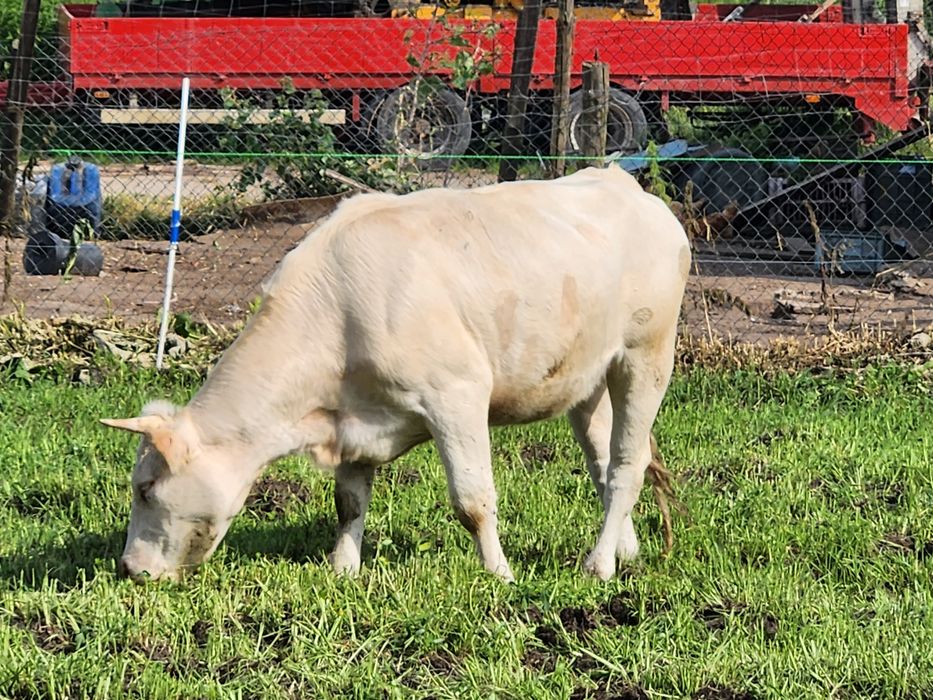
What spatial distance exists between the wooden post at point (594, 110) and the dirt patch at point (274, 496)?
3722 mm

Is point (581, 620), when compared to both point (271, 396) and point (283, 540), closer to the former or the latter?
point (271, 396)

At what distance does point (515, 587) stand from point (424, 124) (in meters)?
9.52

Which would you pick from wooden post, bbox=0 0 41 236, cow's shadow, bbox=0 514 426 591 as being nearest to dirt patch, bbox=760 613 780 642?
cow's shadow, bbox=0 514 426 591

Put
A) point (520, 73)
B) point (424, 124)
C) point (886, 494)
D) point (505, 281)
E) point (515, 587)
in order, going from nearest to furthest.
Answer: point (515, 587)
point (505, 281)
point (886, 494)
point (520, 73)
point (424, 124)

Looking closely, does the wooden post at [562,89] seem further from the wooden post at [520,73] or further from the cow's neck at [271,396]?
the cow's neck at [271,396]

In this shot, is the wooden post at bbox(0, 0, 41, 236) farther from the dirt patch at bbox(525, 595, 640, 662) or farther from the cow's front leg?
the dirt patch at bbox(525, 595, 640, 662)

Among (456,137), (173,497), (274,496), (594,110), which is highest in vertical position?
(594,110)

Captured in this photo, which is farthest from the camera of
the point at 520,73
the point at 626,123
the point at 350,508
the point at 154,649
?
the point at 626,123

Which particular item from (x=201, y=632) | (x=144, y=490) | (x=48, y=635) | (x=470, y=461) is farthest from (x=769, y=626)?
(x=48, y=635)

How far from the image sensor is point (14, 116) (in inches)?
446

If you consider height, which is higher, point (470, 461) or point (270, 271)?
point (470, 461)

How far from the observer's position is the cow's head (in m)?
5.33

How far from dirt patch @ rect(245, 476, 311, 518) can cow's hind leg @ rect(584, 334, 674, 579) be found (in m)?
1.57

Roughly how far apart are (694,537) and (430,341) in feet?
5.47
